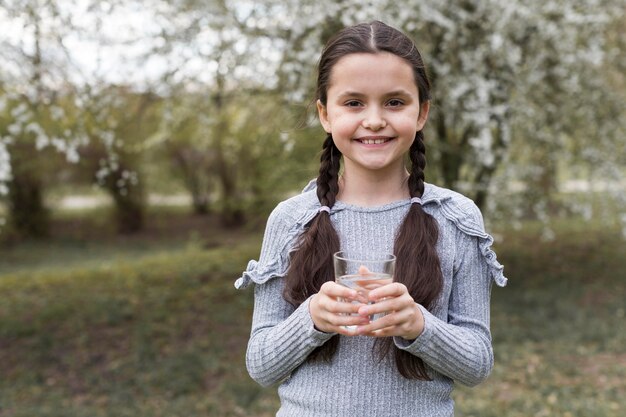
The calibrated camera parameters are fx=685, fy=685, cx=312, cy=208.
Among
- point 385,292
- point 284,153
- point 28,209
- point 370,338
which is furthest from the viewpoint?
point 28,209

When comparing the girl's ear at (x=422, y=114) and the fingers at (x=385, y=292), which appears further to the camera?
the girl's ear at (x=422, y=114)

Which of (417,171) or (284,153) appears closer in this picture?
(417,171)

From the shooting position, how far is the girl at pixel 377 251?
4.93 ft

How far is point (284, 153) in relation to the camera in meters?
7.00

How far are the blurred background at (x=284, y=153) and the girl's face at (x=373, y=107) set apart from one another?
2.78 metres

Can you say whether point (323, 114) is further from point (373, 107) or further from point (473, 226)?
point (473, 226)

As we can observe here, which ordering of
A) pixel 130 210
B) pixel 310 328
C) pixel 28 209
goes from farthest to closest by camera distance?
pixel 130 210 → pixel 28 209 → pixel 310 328

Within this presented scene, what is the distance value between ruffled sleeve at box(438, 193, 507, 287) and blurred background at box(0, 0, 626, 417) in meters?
2.78

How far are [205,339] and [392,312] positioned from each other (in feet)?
17.4

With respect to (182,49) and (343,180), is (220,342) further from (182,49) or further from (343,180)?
(343,180)

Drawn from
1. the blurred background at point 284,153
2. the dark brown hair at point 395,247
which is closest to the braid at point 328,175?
the dark brown hair at point 395,247

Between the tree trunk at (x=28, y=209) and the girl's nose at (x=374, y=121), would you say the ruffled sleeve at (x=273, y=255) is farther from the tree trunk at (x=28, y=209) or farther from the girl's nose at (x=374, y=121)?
the tree trunk at (x=28, y=209)

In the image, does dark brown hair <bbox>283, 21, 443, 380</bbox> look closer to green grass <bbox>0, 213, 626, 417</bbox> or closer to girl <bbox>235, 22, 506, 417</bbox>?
girl <bbox>235, 22, 506, 417</bbox>

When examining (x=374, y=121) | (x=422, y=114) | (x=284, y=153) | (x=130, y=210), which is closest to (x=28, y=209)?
(x=130, y=210)
